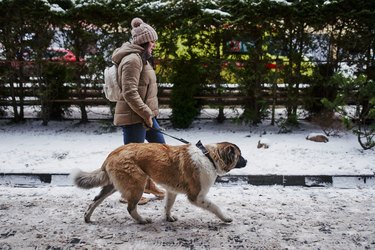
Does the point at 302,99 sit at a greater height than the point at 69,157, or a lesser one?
greater

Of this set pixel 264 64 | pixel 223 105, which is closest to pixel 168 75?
pixel 223 105

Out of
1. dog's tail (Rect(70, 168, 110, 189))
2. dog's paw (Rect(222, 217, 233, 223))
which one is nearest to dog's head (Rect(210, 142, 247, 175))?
dog's paw (Rect(222, 217, 233, 223))

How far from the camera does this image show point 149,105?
494 cm

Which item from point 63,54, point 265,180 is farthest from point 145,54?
point 63,54

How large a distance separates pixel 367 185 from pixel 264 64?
358cm

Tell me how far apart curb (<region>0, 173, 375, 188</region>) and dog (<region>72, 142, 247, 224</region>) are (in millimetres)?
1644

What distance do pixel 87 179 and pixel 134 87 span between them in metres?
1.19

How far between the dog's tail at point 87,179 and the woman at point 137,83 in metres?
0.80

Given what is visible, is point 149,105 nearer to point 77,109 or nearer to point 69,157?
point 69,157

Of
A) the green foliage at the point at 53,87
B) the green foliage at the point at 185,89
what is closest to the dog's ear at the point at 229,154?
the green foliage at the point at 185,89

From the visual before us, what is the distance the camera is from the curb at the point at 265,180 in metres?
5.95

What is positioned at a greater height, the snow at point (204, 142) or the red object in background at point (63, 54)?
the red object in background at point (63, 54)

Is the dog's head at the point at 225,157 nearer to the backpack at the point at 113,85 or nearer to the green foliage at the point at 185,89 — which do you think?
the backpack at the point at 113,85

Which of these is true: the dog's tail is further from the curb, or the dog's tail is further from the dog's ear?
the curb
